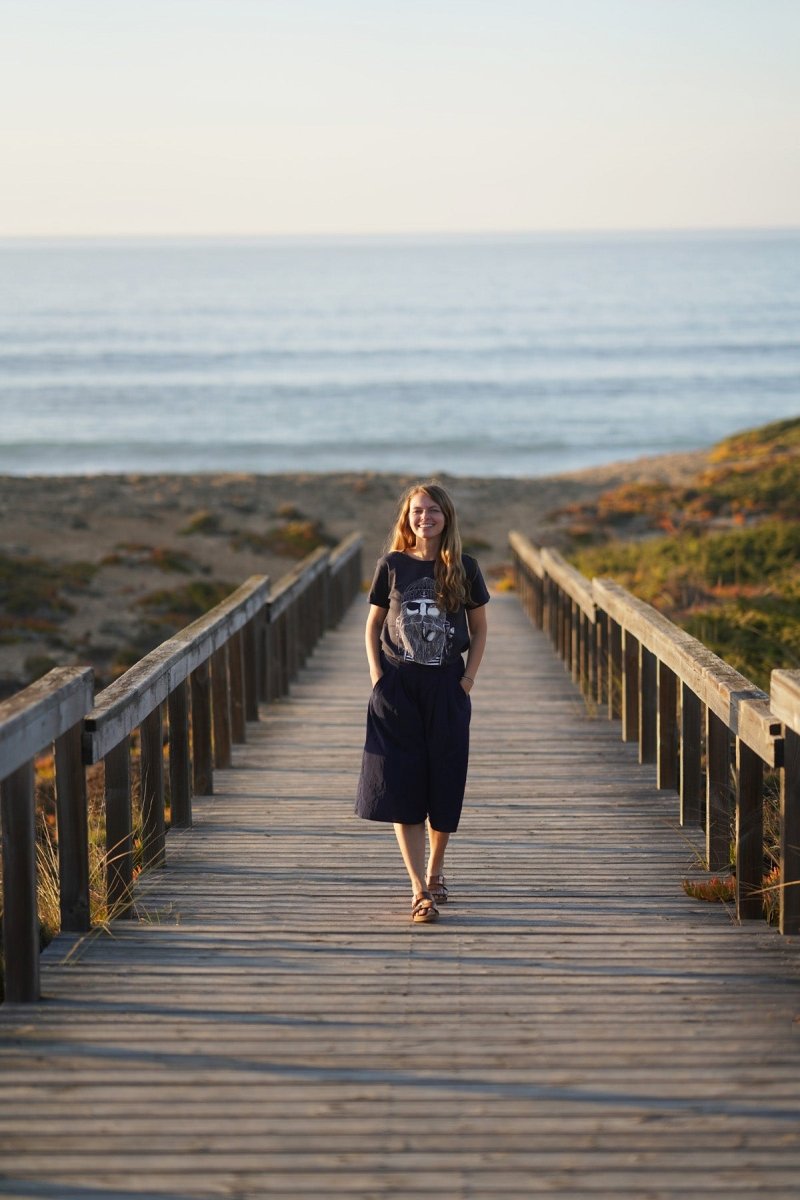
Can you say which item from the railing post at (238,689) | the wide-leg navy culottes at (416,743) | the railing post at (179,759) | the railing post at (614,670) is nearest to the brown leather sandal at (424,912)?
the wide-leg navy culottes at (416,743)

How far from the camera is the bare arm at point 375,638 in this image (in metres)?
5.21

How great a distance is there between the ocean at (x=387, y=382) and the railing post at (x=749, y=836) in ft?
160

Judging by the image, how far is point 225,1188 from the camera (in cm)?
314

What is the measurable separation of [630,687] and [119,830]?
158 inches

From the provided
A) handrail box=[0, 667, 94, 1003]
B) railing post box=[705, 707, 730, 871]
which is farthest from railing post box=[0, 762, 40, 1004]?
railing post box=[705, 707, 730, 871]

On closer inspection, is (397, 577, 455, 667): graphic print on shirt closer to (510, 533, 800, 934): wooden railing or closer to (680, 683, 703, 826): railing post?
(510, 533, 800, 934): wooden railing

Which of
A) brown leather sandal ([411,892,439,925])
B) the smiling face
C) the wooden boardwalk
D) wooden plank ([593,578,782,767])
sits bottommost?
the wooden boardwalk

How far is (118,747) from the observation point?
16.8 feet

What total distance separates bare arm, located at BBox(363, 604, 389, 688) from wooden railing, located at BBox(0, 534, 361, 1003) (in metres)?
0.90

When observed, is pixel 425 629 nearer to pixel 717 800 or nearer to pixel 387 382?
pixel 717 800

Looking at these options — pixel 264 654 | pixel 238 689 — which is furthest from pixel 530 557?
pixel 238 689

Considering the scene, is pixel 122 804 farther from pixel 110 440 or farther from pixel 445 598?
pixel 110 440

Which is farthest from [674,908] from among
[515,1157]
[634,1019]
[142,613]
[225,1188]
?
[142,613]

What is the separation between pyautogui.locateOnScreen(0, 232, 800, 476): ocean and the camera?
61.6 m
